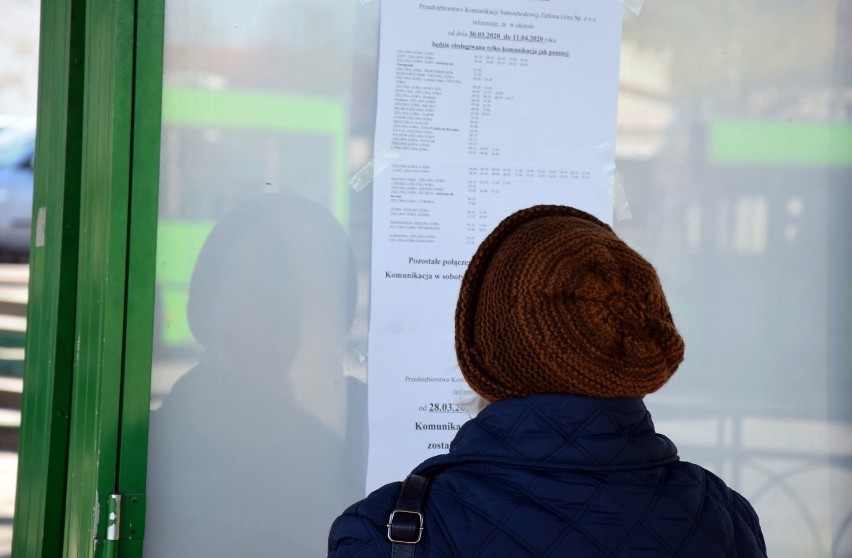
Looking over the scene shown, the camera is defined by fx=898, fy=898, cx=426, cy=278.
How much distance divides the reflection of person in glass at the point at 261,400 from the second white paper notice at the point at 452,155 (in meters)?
0.10

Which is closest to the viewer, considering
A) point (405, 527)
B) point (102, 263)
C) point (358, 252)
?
point (405, 527)

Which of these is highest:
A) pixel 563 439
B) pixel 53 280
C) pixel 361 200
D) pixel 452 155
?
pixel 452 155

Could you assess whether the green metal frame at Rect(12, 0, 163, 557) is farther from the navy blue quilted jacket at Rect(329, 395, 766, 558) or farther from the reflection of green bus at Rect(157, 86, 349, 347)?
the navy blue quilted jacket at Rect(329, 395, 766, 558)

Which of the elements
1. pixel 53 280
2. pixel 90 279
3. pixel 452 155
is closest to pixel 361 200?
pixel 452 155

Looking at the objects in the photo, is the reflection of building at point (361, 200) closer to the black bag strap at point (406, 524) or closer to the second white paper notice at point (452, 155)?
the second white paper notice at point (452, 155)

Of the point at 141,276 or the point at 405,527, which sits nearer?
the point at 405,527

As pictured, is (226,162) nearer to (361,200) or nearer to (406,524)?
(361,200)

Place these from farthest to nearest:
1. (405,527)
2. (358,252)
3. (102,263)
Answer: (358,252) → (102,263) → (405,527)

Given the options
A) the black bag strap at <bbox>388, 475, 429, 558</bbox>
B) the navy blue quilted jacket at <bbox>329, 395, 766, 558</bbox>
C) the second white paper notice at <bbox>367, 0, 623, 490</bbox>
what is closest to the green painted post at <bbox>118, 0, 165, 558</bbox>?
the second white paper notice at <bbox>367, 0, 623, 490</bbox>

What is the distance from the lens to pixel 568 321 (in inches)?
45.4

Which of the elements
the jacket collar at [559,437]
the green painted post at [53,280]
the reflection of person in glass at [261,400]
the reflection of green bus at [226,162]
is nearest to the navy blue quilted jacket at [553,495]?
the jacket collar at [559,437]

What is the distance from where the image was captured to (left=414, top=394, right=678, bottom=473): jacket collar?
3.79 feet

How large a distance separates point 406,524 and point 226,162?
3.83 ft

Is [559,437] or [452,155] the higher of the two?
[452,155]
